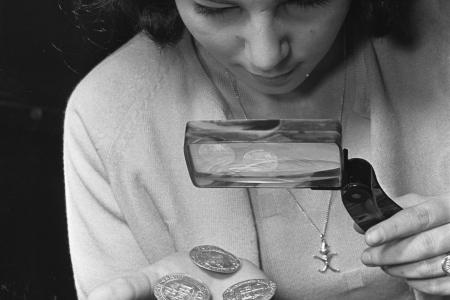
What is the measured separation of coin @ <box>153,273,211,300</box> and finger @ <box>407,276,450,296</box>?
0.78ft

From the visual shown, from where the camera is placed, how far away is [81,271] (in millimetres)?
1090

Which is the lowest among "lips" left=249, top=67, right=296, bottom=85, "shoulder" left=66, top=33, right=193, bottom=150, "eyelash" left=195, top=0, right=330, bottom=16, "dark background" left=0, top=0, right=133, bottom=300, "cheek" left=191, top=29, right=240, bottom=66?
"dark background" left=0, top=0, right=133, bottom=300

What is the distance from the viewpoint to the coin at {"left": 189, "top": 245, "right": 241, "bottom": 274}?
0.89 meters

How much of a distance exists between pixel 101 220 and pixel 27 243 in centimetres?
49

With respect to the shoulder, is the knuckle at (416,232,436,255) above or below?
below

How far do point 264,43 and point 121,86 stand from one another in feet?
0.93

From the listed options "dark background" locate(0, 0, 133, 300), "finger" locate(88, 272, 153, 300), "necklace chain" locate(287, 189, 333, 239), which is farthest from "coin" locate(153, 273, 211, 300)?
"dark background" locate(0, 0, 133, 300)

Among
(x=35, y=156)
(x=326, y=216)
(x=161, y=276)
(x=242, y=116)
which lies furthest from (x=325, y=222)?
(x=35, y=156)

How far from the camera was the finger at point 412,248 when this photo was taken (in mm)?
873

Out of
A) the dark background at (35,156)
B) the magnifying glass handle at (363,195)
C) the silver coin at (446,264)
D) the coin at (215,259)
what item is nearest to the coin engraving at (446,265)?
the silver coin at (446,264)

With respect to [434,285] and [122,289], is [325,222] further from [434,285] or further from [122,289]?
[122,289]

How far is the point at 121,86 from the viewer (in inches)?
41.9

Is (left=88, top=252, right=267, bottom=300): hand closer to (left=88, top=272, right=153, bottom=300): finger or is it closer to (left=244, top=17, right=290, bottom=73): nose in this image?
(left=88, top=272, right=153, bottom=300): finger

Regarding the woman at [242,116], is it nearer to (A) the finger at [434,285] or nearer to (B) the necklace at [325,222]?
(B) the necklace at [325,222]
